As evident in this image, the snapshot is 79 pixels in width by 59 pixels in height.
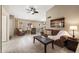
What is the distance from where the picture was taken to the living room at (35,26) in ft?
8.30

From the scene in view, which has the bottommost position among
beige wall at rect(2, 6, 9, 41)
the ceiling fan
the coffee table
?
the coffee table

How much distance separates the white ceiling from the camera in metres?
2.57

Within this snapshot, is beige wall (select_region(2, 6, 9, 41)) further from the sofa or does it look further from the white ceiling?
the sofa

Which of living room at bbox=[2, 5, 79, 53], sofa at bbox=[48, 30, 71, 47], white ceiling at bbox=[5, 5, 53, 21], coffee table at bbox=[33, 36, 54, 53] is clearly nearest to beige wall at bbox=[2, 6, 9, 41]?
living room at bbox=[2, 5, 79, 53]

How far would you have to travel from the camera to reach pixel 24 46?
2.61 m

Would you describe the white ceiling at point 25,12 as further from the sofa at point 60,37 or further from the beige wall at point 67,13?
the sofa at point 60,37

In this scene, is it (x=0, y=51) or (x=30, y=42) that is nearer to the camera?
(x=0, y=51)

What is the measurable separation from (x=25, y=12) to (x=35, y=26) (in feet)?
1.71

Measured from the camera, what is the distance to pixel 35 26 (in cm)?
274

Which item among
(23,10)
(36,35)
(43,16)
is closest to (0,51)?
(36,35)
